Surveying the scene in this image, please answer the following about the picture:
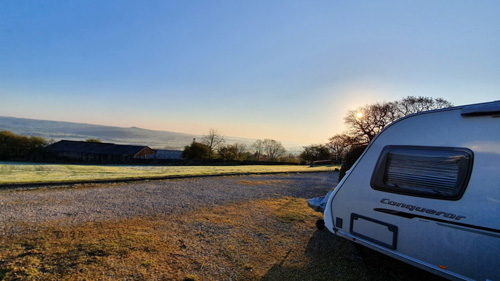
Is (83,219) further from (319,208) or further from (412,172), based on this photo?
(412,172)

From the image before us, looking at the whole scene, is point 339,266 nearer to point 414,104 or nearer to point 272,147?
point 414,104

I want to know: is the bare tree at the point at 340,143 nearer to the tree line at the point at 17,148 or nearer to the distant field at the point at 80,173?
the distant field at the point at 80,173

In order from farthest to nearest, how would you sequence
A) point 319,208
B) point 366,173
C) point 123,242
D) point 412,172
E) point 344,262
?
point 319,208, point 123,242, point 344,262, point 366,173, point 412,172

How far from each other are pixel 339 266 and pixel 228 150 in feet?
148

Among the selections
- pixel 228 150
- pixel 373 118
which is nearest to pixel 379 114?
pixel 373 118

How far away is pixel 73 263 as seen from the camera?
11.0ft

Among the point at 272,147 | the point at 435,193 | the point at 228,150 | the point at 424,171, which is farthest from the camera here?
the point at 272,147

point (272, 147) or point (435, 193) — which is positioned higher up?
point (272, 147)

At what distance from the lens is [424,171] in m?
2.68

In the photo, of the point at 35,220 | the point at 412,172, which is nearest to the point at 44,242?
the point at 35,220

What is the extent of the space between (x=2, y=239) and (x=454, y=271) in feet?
22.8

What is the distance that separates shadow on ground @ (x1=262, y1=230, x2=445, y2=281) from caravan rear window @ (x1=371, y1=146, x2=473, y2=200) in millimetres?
1570

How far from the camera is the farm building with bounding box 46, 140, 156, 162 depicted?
139ft

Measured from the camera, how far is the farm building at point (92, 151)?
42.4 meters
